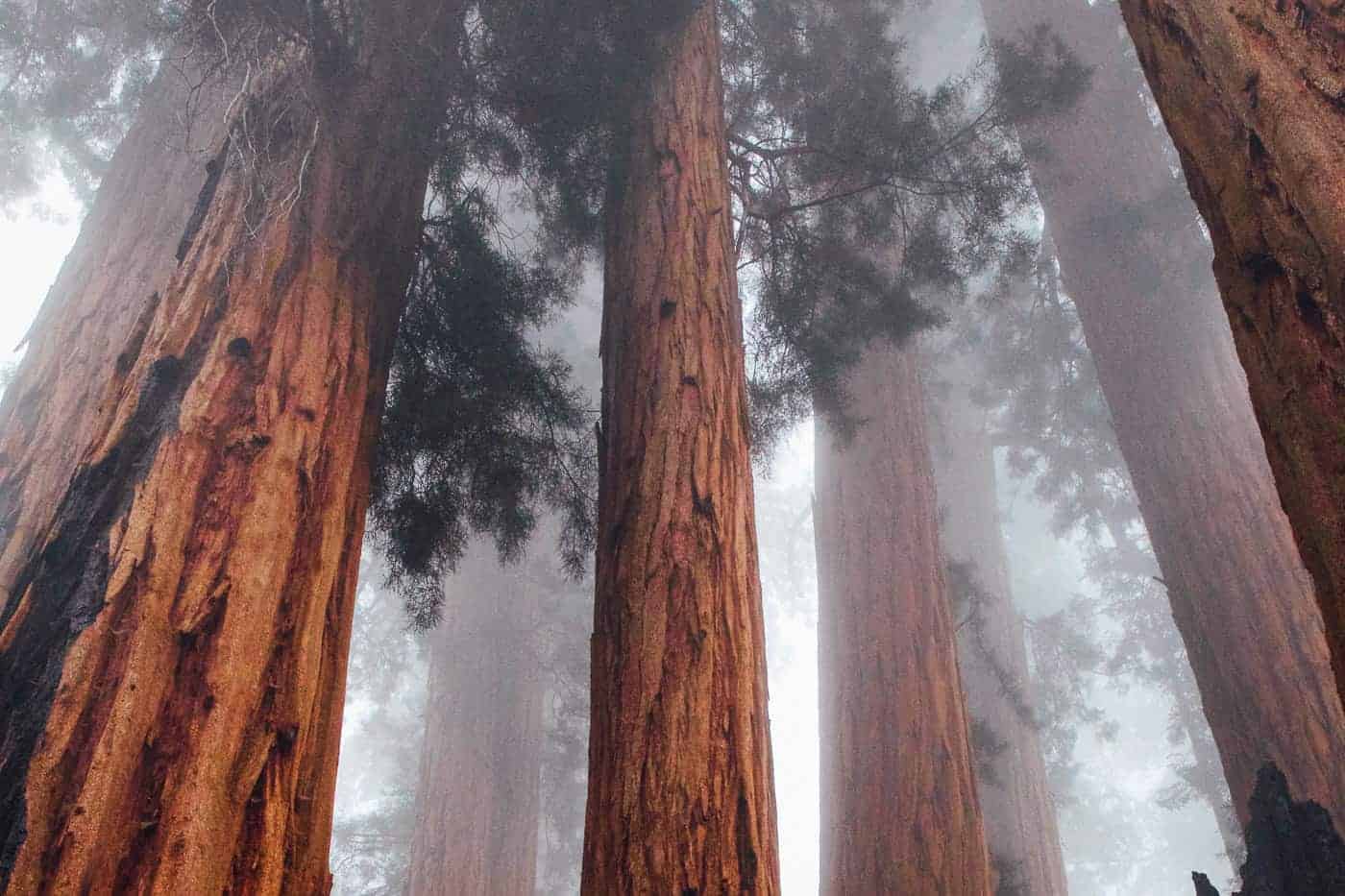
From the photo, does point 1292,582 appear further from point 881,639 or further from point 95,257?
point 95,257

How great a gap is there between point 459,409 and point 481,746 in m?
6.60

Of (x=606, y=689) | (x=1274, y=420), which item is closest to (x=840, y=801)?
(x=606, y=689)

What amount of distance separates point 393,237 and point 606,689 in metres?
1.85

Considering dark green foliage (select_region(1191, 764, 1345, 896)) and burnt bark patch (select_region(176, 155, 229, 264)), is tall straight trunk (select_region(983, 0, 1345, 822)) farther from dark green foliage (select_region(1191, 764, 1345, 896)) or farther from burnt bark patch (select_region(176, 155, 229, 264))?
burnt bark patch (select_region(176, 155, 229, 264))

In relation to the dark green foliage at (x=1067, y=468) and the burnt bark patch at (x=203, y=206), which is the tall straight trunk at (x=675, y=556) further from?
the dark green foliage at (x=1067, y=468)

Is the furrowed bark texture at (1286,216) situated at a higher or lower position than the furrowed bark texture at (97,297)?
lower

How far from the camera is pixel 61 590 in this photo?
Answer: 7.02 ft

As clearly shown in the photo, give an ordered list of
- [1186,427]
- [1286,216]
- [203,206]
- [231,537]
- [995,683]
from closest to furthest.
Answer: [1286,216]
[231,537]
[203,206]
[1186,427]
[995,683]

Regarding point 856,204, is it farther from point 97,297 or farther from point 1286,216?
point 97,297

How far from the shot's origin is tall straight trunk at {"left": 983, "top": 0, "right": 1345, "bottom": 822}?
483 cm

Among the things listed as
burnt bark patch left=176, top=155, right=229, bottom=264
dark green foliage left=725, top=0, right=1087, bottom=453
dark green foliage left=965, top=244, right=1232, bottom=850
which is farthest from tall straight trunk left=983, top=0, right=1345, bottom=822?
burnt bark patch left=176, top=155, right=229, bottom=264

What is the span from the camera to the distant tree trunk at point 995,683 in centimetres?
935

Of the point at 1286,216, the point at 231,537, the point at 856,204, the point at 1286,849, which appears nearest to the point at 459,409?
the point at 231,537

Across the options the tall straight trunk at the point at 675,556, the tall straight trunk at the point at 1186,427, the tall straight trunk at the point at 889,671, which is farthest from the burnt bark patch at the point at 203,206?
the tall straight trunk at the point at 1186,427
